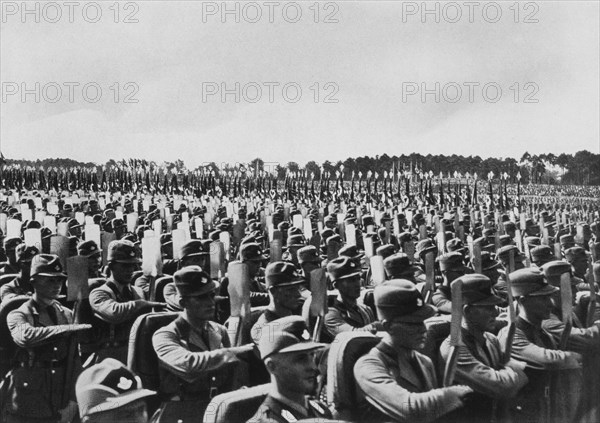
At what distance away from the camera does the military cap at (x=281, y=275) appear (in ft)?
20.0

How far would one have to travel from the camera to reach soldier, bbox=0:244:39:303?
→ 7.12m

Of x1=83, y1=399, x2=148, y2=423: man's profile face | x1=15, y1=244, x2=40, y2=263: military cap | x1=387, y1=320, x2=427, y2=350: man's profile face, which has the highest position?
x1=15, y1=244, x2=40, y2=263: military cap

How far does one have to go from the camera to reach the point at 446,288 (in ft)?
24.2

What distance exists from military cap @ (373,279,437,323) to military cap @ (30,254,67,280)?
3331 millimetres

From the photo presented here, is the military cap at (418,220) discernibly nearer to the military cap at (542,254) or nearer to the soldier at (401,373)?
the military cap at (542,254)

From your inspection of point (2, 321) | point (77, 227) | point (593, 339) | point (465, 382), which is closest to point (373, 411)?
point (465, 382)

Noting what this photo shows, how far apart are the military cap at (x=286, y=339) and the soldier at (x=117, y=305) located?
9.63 feet

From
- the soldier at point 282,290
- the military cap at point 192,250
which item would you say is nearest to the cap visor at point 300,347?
the soldier at point 282,290

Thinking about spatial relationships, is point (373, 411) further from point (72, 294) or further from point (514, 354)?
point (72, 294)

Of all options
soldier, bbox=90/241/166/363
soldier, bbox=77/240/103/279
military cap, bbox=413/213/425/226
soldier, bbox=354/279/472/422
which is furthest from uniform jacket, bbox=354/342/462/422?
military cap, bbox=413/213/425/226

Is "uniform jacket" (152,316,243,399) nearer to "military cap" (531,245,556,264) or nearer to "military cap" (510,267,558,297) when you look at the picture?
"military cap" (510,267,558,297)

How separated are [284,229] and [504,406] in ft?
31.2

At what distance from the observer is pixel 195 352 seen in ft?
16.5

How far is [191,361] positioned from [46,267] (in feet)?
6.94
